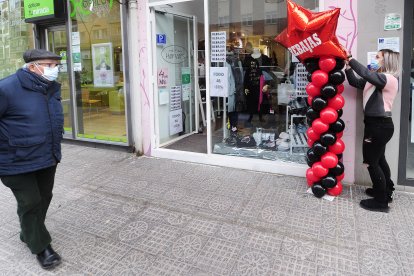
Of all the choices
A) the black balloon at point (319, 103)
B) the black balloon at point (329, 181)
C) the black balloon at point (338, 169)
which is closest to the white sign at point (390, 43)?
the black balloon at point (319, 103)

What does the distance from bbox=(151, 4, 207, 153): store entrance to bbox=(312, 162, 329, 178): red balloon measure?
94.0 inches

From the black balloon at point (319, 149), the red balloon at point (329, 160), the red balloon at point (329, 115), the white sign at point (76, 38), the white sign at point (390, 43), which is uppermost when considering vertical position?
the white sign at point (76, 38)

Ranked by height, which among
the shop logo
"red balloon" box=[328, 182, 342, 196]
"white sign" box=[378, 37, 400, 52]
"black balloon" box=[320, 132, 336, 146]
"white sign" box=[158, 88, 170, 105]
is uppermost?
the shop logo

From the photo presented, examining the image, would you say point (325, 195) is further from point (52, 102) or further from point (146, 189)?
point (52, 102)

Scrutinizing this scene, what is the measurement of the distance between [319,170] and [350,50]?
1532mm

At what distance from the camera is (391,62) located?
3.73m

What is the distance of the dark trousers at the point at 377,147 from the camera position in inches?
149

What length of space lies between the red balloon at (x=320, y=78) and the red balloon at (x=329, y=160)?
0.83 m

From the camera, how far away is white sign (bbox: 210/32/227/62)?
18.5 feet

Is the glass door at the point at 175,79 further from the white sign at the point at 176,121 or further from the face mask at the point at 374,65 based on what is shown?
the face mask at the point at 374,65

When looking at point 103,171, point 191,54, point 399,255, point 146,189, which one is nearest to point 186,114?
point 191,54

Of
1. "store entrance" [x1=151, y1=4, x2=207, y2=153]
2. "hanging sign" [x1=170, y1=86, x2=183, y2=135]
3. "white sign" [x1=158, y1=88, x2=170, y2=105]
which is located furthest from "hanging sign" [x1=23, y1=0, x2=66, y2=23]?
"hanging sign" [x1=170, y1=86, x2=183, y2=135]

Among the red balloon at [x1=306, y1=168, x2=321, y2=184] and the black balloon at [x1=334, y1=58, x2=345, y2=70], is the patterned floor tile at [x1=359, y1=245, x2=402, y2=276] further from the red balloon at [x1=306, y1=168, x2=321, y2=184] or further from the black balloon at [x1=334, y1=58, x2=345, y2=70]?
the black balloon at [x1=334, y1=58, x2=345, y2=70]

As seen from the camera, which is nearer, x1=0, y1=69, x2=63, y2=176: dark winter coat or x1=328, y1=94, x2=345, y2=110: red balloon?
x1=0, y1=69, x2=63, y2=176: dark winter coat
